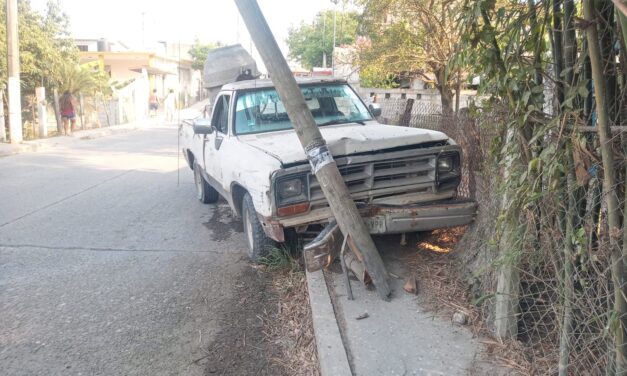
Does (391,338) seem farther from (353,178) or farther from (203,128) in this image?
(203,128)

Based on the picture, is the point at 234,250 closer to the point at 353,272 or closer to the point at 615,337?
the point at 353,272

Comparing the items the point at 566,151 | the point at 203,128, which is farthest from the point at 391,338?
the point at 203,128

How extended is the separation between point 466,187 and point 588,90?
2.87 metres

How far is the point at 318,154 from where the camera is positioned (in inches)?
167

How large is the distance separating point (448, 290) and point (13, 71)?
16.6 meters

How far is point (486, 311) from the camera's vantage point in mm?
3760

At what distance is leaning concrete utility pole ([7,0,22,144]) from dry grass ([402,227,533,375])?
15.7 meters

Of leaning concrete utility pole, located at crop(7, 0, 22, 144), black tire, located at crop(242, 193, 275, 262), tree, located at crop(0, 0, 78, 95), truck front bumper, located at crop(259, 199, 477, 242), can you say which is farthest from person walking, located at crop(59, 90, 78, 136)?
truck front bumper, located at crop(259, 199, 477, 242)

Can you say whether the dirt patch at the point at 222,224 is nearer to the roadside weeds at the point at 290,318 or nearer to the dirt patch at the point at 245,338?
the roadside weeds at the point at 290,318

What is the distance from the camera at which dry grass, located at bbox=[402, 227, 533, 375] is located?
10.9ft

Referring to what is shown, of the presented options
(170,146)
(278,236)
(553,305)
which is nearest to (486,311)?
(553,305)

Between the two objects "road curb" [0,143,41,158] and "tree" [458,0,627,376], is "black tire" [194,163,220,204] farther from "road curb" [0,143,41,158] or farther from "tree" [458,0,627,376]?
"road curb" [0,143,41,158]

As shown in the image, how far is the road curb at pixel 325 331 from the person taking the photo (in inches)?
132

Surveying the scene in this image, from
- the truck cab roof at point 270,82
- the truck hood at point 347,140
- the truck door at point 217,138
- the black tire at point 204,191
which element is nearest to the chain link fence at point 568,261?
the truck hood at point 347,140
